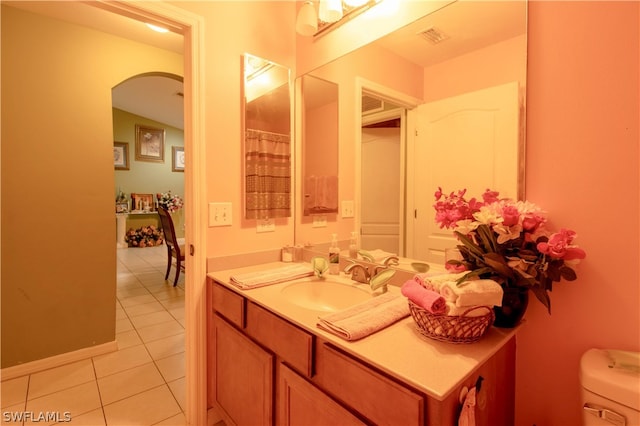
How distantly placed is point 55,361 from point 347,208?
227 cm

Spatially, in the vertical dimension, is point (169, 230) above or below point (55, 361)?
above

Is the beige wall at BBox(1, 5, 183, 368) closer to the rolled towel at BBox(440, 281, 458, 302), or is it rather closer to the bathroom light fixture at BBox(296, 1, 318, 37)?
the bathroom light fixture at BBox(296, 1, 318, 37)

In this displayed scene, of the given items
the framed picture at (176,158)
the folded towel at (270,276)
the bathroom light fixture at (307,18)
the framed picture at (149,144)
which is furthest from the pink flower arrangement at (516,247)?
the framed picture at (176,158)

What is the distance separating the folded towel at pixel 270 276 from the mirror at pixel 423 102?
302mm

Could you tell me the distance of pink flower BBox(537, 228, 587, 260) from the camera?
766 millimetres

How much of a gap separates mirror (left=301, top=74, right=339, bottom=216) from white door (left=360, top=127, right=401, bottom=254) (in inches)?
9.2

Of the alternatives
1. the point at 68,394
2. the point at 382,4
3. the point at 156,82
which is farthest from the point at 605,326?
the point at 156,82

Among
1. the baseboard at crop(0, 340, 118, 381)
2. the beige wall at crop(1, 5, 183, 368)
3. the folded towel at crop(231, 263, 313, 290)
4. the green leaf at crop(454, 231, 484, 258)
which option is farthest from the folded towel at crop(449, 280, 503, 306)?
the baseboard at crop(0, 340, 118, 381)

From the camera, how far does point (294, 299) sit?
1.37 m

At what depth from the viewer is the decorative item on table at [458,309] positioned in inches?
29.7

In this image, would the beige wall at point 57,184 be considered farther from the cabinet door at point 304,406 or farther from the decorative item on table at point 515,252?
the decorative item on table at point 515,252

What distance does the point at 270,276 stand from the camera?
55.6 inches

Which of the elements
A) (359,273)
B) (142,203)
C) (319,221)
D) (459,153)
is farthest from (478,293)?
(142,203)

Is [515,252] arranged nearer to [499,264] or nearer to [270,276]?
[499,264]
